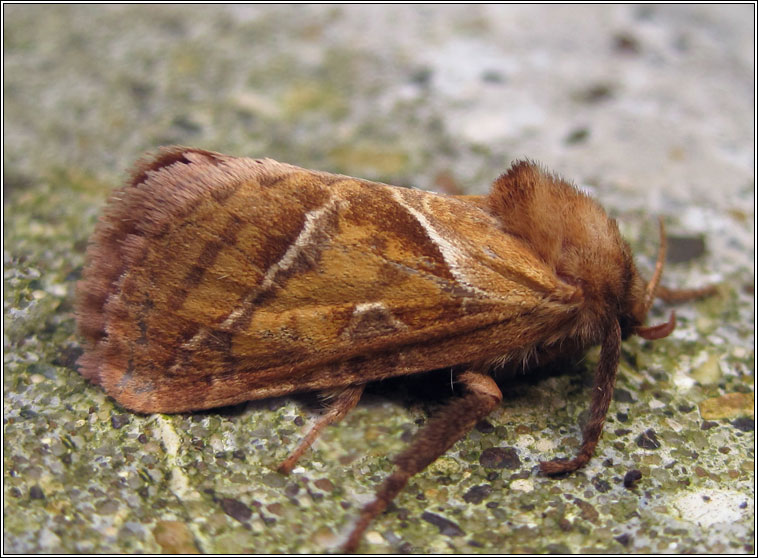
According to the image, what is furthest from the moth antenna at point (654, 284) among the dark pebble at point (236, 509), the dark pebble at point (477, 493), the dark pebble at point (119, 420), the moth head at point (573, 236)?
the dark pebble at point (119, 420)

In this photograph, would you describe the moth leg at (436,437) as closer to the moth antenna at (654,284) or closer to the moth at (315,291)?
the moth at (315,291)

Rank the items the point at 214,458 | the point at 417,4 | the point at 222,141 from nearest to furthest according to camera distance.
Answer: the point at 214,458, the point at 222,141, the point at 417,4

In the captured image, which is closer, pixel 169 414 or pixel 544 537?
pixel 544 537

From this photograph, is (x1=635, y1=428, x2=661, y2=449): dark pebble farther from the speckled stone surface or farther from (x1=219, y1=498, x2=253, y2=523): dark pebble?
(x1=219, y1=498, x2=253, y2=523): dark pebble

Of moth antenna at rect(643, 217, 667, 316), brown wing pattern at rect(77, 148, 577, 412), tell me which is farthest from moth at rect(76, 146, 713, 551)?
moth antenna at rect(643, 217, 667, 316)

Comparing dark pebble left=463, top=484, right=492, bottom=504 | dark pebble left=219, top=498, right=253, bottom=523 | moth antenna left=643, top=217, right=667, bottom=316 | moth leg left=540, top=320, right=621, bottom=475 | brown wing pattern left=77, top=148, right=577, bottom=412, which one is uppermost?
brown wing pattern left=77, top=148, right=577, bottom=412

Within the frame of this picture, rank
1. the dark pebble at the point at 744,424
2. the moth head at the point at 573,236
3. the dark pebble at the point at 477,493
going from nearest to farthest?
the dark pebble at the point at 477,493 → the moth head at the point at 573,236 → the dark pebble at the point at 744,424

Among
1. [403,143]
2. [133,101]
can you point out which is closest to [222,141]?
[133,101]

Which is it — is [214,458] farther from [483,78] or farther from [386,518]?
[483,78]
